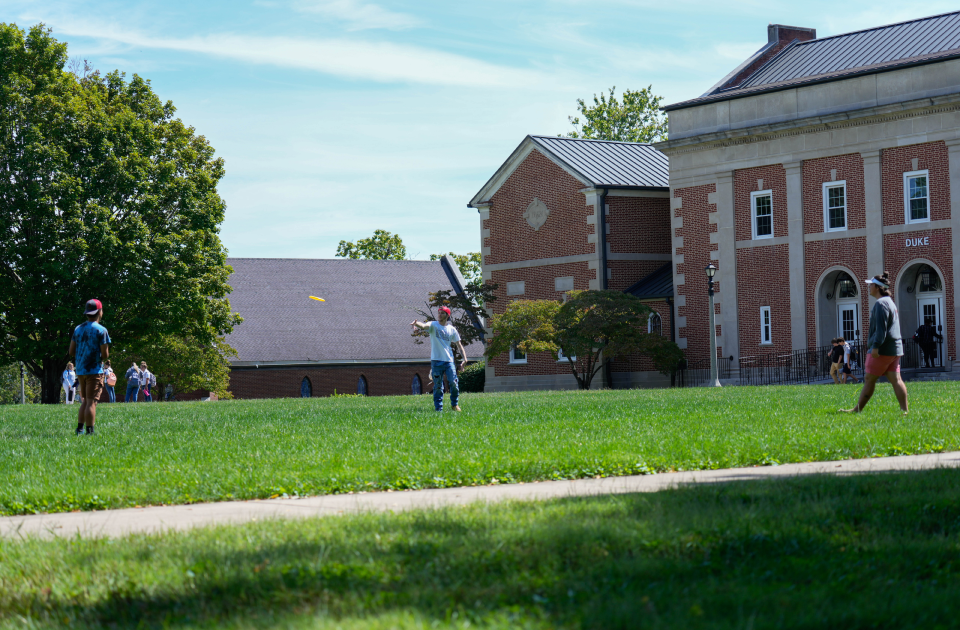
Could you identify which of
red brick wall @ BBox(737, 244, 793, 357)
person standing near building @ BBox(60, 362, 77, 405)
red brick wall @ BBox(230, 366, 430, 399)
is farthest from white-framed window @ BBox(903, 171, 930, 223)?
red brick wall @ BBox(230, 366, 430, 399)

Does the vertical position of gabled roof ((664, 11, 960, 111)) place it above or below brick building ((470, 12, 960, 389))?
above

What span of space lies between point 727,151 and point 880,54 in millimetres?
5962

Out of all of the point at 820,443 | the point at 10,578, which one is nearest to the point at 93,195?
the point at 820,443

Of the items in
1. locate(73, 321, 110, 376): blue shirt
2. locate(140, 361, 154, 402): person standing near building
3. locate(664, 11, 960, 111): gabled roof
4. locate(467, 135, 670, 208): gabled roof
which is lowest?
locate(140, 361, 154, 402): person standing near building

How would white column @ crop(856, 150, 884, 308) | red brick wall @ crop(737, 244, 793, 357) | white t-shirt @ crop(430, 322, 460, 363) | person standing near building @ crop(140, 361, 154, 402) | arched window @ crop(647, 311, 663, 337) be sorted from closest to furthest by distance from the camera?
white t-shirt @ crop(430, 322, 460, 363) < white column @ crop(856, 150, 884, 308) < red brick wall @ crop(737, 244, 793, 357) < arched window @ crop(647, 311, 663, 337) < person standing near building @ crop(140, 361, 154, 402)

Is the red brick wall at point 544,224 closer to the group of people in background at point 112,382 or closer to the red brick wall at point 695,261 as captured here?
the red brick wall at point 695,261

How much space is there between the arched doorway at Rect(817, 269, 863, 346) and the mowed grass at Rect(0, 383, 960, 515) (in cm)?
2127

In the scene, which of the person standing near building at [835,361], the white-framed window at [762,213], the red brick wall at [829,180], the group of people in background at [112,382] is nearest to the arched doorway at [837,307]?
the red brick wall at [829,180]

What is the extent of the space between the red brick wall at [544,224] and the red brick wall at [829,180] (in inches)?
346

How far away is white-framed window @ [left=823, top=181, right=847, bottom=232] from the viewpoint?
36594 mm

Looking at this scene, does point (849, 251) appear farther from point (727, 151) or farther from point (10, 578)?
point (10, 578)

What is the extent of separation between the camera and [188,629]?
14.0 feet

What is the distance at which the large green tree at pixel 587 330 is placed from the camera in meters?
39.2

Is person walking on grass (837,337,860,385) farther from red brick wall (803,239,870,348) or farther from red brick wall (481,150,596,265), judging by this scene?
red brick wall (481,150,596,265)
